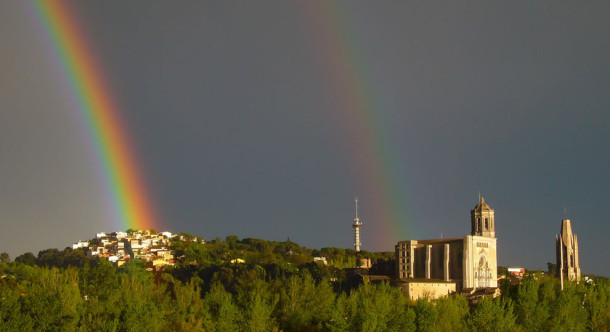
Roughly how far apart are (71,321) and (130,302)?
23.2 feet

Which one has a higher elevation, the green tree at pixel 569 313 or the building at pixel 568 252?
the building at pixel 568 252

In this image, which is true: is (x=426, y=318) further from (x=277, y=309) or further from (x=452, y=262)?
(x=452, y=262)

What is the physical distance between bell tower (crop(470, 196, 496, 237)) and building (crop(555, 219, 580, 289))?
29.8 ft

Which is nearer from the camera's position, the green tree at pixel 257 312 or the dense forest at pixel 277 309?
the dense forest at pixel 277 309

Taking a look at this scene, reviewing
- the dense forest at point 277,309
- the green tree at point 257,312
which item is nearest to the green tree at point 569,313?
the dense forest at point 277,309

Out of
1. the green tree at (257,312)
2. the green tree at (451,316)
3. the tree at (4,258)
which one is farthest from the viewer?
the tree at (4,258)

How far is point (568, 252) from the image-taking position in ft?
355

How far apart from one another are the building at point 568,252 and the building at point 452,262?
335 inches

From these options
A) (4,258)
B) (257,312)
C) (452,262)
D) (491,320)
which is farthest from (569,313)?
(4,258)

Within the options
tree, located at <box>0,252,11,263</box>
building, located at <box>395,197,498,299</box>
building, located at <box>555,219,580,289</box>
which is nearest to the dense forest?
building, located at <box>395,197,498,299</box>

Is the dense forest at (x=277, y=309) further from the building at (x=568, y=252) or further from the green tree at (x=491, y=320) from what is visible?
the building at (x=568, y=252)

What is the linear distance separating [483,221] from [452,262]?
10.9m

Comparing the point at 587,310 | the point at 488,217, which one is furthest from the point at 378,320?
the point at 488,217

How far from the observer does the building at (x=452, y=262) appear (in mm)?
101375
